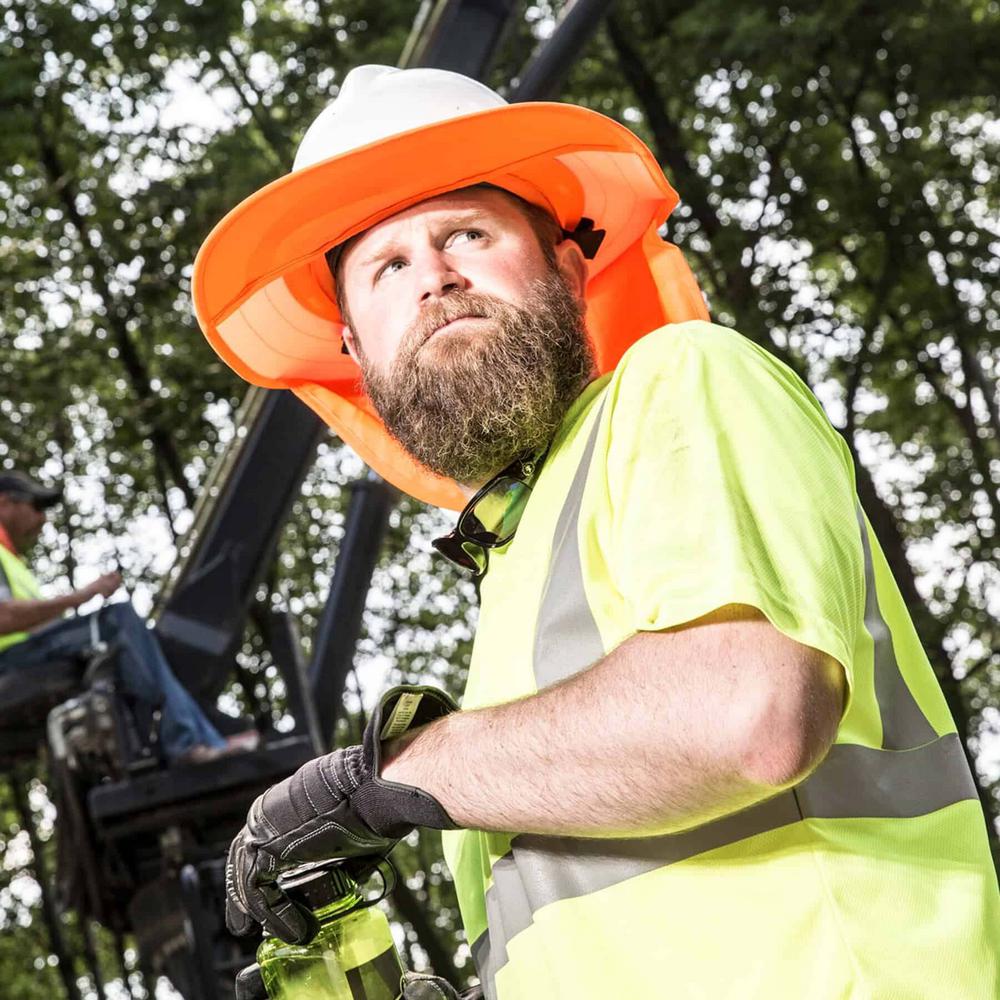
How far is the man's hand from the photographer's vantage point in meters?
6.36

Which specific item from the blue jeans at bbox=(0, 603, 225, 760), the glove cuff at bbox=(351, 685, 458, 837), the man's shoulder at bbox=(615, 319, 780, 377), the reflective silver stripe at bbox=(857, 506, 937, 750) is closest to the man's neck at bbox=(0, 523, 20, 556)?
the blue jeans at bbox=(0, 603, 225, 760)

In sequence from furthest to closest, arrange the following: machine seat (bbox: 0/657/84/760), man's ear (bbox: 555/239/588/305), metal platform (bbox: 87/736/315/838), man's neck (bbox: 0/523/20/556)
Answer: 1. man's neck (bbox: 0/523/20/556)
2. machine seat (bbox: 0/657/84/760)
3. metal platform (bbox: 87/736/315/838)
4. man's ear (bbox: 555/239/588/305)

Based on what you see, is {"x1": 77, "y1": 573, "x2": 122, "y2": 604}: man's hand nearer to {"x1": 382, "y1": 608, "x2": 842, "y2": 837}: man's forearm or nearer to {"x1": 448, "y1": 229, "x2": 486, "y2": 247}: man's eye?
{"x1": 448, "y1": 229, "x2": 486, "y2": 247}: man's eye

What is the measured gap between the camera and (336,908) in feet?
6.37

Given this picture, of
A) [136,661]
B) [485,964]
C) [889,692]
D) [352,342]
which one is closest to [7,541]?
[136,661]

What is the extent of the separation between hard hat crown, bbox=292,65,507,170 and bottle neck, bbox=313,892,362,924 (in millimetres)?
1173

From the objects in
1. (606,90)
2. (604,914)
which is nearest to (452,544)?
(604,914)

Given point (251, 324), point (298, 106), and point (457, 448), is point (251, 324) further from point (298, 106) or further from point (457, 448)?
point (298, 106)

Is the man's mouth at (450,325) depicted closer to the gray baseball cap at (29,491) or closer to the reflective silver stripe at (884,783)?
the reflective silver stripe at (884,783)

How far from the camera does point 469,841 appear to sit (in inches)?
77.9

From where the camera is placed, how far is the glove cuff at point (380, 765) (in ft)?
5.52

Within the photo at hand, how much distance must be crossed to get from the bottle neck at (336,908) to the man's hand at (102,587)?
464 centimetres

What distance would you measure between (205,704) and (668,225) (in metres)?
8.18

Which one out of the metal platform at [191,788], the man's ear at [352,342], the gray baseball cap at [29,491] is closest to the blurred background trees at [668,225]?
the gray baseball cap at [29,491]
